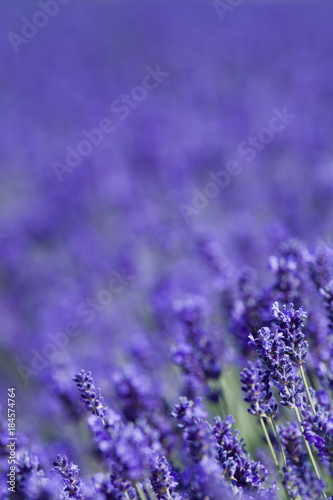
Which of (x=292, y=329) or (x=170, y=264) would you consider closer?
(x=292, y=329)

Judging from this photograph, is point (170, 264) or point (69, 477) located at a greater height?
point (170, 264)

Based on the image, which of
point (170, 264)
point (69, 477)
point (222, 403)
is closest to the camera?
point (69, 477)

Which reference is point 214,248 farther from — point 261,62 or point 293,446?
point 261,62

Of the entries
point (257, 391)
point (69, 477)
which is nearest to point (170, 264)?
point (257, 391)

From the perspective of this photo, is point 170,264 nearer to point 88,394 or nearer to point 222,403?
point 222,403

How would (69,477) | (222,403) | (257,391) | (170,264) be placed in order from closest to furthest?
(69,477)
(257,391)
(222,403)
(170,264)

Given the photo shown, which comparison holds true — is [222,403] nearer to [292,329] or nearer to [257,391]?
[257,391]

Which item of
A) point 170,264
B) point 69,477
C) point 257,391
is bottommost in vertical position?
point 69,477

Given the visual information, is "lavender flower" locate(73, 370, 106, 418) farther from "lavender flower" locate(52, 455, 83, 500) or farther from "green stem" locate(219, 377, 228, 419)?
"green stem" locate(219, 377, 228, 419)

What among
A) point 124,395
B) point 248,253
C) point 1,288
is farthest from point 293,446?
point 1,288
